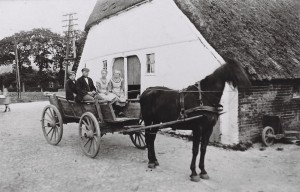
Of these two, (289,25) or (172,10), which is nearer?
(172,10)

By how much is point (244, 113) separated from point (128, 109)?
3.37 meters

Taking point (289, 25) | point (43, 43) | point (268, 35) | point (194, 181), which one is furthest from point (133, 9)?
point (43, 43)

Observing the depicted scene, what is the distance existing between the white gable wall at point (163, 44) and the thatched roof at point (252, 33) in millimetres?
354

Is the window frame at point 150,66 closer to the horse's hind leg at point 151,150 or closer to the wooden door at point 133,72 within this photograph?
the wooden door at point 133,72

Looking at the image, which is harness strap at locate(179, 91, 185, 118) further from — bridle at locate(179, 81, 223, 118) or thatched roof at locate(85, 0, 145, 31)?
thatched roof at locate(85, 0, 145, 31)

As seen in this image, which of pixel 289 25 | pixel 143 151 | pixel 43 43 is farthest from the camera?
pixel 43 43

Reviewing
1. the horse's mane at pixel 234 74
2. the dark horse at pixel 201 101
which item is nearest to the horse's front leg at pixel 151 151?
the dark horse at pixel 201 101

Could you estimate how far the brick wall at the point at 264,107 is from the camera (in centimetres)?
897

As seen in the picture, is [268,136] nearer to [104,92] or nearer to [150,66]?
[104,92]

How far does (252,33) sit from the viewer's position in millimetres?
10445

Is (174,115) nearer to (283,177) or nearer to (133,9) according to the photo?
(283,177)

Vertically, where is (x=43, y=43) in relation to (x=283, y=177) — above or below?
above

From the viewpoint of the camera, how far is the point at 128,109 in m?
7.90

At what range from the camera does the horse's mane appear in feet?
19.7
